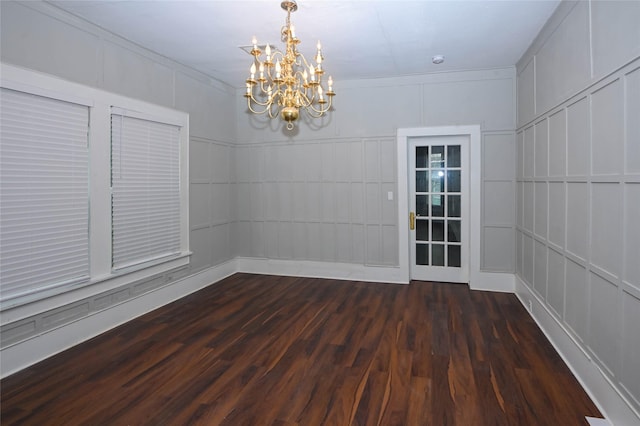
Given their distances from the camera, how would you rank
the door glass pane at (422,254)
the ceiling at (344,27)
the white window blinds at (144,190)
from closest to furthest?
the ceiling at (344,27) → the white window blinds at (144,190) → the door glass pane at (422,254)

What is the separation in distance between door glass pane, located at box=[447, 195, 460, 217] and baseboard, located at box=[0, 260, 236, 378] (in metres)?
3.81

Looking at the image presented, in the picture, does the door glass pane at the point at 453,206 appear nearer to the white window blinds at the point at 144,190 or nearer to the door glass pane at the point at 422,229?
the door glass pane at the point at 422,229

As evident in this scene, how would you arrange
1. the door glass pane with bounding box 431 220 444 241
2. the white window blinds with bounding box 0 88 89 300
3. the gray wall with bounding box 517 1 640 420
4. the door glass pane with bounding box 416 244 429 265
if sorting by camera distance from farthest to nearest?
the door glass pane with bounding box 416 244 429 265, the door glass pane with bounding box 431 220 444 241, the white window blinds with bounding box 0 88 89 300, the gray wall with bounding box 517 1 640 420

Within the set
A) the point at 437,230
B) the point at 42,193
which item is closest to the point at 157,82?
the point at 42,193

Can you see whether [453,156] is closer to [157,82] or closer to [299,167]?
[299,167]

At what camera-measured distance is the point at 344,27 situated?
3627mm

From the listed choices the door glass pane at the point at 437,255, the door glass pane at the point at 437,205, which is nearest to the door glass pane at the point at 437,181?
the door glass pane at the point at 437,205

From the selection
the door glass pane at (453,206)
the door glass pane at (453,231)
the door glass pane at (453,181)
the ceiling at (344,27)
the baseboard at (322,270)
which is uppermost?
the ceiling at (344,27)

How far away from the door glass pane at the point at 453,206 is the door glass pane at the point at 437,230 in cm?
19

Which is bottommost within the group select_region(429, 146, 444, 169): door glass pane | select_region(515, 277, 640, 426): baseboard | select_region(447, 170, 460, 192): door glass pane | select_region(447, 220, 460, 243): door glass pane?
select_region(515, 277, 640, 426): baseboard

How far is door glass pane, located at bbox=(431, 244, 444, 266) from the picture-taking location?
212 inches

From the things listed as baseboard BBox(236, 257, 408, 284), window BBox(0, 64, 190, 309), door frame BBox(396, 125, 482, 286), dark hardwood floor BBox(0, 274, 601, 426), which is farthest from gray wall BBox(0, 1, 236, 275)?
door frame BBox(396, 125, 482, 286)

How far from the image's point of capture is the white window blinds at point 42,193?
2.85 meters

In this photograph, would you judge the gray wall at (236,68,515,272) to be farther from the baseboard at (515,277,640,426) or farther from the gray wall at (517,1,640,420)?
the baseboard at (515,277,640,426)
